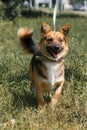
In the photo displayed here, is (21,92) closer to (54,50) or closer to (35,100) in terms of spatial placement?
(35,100)

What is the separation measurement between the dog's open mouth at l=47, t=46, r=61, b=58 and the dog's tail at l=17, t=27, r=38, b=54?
2.67 feet

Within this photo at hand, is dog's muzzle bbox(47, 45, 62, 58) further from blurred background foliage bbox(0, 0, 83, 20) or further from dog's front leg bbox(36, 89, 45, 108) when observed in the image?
blurred background foliage bbox(0, 0, 83, 20)

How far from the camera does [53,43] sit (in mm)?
7234

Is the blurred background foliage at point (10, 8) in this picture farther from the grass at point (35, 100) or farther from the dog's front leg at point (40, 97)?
the dog's front leg at point (40, 97)

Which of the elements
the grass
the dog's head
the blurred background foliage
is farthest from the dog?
the blurred background foliage

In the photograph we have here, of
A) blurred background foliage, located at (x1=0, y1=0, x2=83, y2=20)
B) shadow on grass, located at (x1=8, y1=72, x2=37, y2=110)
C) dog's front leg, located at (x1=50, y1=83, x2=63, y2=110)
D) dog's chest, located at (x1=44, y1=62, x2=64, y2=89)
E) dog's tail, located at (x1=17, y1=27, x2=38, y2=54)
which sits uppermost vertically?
dog's tail, located at (x1=17, y1=27, x2=38, y2=54)

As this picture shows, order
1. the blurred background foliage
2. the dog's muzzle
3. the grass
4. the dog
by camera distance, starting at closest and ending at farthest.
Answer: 1. the grass
2. the dog's muzzle
3. the dog
4. the blurred background foliage

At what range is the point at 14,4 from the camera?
32.9 m

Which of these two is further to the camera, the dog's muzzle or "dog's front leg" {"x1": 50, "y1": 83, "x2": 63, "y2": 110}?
"dog's front leg" {"x1": 50, "y1": 83, "x2": 63, "y2": 110}

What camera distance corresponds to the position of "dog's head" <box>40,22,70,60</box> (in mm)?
7220

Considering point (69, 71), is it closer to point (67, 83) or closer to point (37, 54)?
point (67, 83)

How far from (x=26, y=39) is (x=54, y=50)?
3.60ft

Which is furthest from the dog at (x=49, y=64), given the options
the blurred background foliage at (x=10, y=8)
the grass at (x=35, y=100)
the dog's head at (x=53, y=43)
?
the blurred background foliage at (x=10, y=8)

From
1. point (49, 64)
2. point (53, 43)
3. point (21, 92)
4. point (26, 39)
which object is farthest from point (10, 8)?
point (53, 43)
